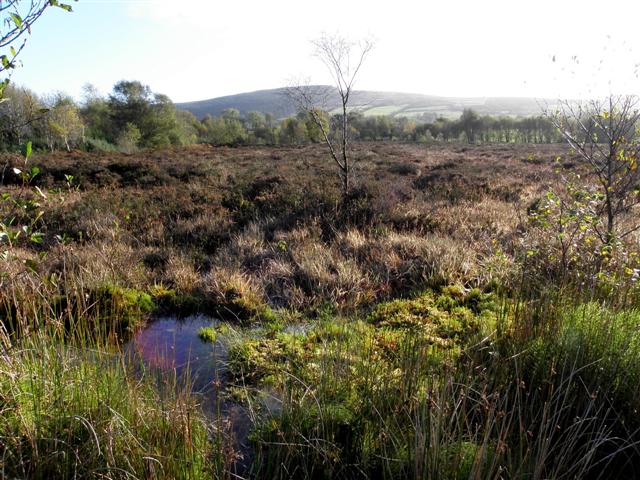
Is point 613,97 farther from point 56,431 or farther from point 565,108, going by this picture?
point 56,431

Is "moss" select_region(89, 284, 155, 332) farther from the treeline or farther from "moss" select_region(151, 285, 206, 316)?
the treeline

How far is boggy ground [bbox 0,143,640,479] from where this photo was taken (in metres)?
2.12

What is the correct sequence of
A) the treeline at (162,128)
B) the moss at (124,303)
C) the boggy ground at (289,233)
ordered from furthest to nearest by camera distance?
1. the treeline at (162,128)
2. the boggy ground at (289,233)
3. the moss at (124,303)

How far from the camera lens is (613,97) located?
14.3 feet

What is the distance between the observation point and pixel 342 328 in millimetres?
2971

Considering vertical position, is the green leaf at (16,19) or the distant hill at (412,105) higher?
the distant hill at (412,105)

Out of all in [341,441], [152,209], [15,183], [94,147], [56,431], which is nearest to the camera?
[56,431]

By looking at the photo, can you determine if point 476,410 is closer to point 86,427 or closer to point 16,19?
point 86,427

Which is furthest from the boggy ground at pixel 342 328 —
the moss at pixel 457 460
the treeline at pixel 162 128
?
the treeline at pixel 162 128

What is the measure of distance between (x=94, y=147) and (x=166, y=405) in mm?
35077

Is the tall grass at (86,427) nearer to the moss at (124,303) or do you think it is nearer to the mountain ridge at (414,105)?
the moss at (124,303)

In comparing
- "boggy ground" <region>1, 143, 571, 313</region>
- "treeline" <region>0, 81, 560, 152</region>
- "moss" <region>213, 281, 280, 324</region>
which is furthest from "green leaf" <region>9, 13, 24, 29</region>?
"treeline" <region>0, 81, 560, 152</region>

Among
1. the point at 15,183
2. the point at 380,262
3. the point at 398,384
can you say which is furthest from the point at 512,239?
the point at 15,183

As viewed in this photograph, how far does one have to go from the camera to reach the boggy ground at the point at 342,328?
6.94ft
